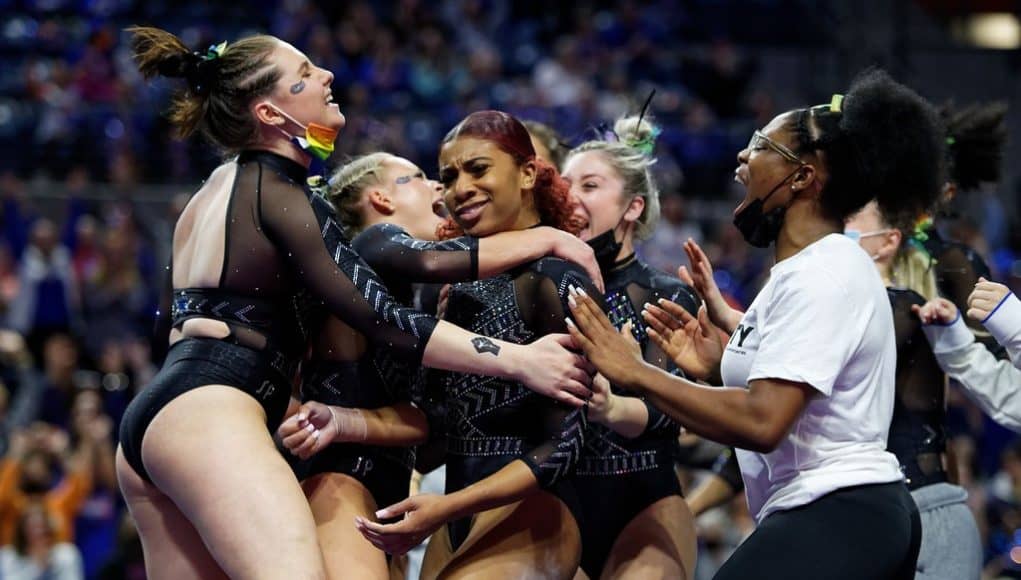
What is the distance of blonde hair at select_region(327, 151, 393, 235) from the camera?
4488mm

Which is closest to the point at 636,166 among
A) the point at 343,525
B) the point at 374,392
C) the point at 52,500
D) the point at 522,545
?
the point at 374,392

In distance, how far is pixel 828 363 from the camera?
319 cm

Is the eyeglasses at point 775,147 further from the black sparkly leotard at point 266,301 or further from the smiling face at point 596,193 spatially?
the smiling face at point 596,193

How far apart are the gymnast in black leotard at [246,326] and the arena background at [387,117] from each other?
4396 mm

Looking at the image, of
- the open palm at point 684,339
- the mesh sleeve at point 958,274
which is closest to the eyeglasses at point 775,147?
the open palm at point 684,339

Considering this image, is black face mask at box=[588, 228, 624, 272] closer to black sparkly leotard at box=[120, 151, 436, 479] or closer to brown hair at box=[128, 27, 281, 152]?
black sparkly leotard at box=[120, 151, 436, 479]

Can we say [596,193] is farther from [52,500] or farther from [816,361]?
[52,500]

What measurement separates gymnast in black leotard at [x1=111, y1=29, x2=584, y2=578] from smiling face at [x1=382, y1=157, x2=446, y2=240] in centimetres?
51

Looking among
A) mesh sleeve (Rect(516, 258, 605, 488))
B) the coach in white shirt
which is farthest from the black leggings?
mesh sleeve (Rect(516, 258, 605, 488))

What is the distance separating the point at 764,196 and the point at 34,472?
625 centimetres

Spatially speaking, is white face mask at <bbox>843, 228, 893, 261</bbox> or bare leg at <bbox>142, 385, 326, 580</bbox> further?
white face mask at <bbox>843, 228, 893, 261</bbox>

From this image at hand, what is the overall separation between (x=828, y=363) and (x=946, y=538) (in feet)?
4.51

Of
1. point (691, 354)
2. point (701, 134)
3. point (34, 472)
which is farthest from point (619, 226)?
point (701, 134)

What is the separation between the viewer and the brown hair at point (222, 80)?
12.8 ft
